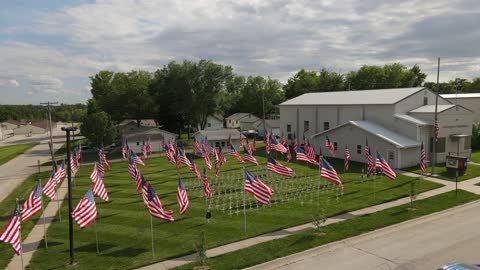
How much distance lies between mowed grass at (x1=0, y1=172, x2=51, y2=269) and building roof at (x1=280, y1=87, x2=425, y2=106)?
3898 centimetres

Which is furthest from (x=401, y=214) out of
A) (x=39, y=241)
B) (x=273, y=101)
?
(x=273, y=101)

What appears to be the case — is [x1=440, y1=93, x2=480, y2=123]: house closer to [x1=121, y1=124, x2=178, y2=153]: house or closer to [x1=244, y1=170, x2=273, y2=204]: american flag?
[x1=121, y1=124, x2=178, y2=153]: house

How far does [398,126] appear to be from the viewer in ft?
143

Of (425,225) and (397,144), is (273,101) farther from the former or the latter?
(425,225)

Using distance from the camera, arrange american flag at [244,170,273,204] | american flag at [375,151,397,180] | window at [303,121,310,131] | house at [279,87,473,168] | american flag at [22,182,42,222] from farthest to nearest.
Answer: window at [303,121,310,131], house at [279,87,473,168], american flag at [375,151,397,180], american flag at [244,170,273,204], american flag at [22,182,42,222]

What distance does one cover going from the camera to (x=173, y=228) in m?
21.2

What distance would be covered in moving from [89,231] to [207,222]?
692 cm

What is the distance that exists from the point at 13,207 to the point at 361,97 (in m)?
44.0

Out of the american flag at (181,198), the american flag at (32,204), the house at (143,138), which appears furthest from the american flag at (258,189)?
the house at (143,138)

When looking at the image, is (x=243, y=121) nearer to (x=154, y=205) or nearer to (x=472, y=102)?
(x=472, y=102)

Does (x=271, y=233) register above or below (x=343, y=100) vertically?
below

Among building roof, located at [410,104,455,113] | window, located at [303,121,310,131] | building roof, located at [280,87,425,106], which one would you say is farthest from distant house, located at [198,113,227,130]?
building roof, located at [410,104,455,113]

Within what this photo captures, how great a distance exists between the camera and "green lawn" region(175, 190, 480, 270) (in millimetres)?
16375

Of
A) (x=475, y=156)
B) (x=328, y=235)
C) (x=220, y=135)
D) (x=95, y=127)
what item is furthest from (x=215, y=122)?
(x=328, y=235)
